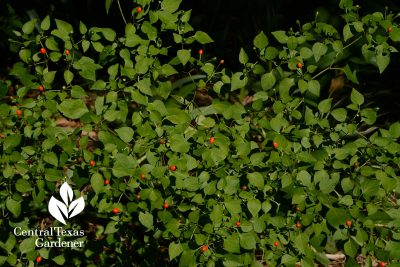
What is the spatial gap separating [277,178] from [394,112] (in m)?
1.71

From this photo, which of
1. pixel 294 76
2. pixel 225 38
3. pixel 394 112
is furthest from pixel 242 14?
pixel 294 76

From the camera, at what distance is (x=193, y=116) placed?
1524 mm

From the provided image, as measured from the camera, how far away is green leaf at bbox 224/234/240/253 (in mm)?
1390

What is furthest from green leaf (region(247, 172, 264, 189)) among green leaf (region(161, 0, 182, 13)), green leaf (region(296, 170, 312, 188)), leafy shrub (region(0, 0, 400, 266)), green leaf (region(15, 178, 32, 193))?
green leaf (region(15, 178, 32, 193))

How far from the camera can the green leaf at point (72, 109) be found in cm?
139

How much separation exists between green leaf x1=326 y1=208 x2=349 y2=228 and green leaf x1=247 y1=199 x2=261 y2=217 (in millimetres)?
217

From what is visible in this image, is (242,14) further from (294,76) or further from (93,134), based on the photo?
(294,76)

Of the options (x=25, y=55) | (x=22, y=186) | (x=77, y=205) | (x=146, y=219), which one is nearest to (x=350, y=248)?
(x=146, y=219)

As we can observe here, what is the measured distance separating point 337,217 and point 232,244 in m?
0.33

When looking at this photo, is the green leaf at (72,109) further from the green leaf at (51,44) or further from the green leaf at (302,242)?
the green leaf at (302,242)

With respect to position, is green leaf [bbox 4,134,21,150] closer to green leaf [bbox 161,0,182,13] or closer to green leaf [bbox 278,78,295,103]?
green leaf [bbox 161,0,182,13]

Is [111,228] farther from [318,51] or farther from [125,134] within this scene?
[318,51]

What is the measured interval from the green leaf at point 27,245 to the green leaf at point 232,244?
0.72 meters

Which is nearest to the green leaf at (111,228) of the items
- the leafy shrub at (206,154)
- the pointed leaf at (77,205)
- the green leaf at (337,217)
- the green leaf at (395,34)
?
the leafy shrub at (206,154)
